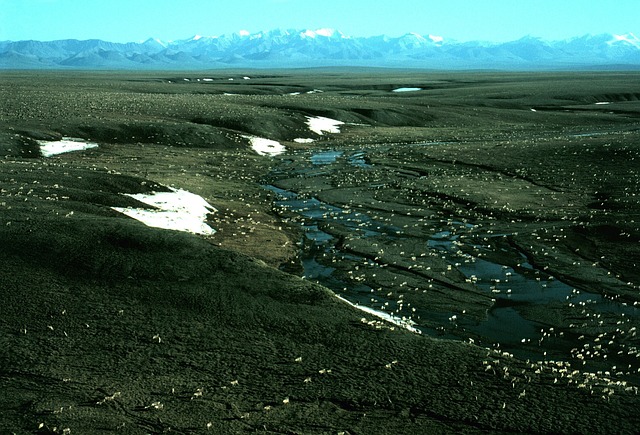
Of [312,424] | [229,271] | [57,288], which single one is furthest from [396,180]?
[312,424]

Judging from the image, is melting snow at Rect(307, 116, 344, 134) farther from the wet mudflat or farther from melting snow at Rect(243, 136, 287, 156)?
the wet mudflat

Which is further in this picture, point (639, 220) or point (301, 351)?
point (639, 220)

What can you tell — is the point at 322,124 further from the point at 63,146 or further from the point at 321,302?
the point at 321,302

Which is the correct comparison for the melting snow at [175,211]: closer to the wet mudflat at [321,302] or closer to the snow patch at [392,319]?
the wet mudflat at [321,302]

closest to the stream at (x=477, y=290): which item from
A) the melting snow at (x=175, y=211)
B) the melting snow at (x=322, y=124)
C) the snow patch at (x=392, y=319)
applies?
the snow patch at (x=392, y=319)

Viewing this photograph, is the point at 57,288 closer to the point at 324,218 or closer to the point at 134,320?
the point at 134,320

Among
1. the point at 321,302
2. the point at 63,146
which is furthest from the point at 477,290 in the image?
the point at 63,146
